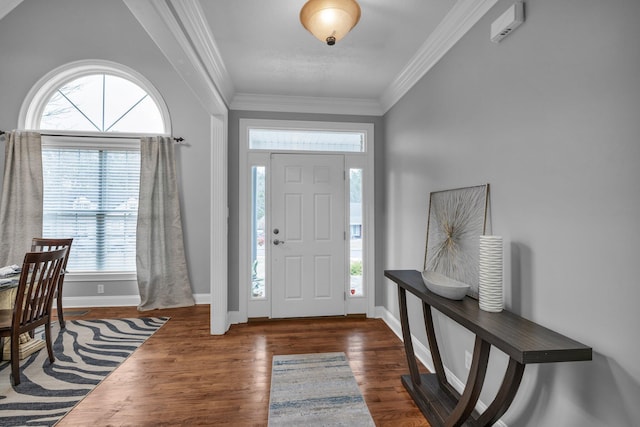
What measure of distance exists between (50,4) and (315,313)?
521cm

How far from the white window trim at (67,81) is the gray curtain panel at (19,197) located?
11.8 inches

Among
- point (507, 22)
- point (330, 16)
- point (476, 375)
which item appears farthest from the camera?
point (330, 16)

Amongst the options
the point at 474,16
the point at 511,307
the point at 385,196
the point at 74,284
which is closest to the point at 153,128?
the point at 74,284

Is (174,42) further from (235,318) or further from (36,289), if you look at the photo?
(235,318)

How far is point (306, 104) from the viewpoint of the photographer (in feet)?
11.3

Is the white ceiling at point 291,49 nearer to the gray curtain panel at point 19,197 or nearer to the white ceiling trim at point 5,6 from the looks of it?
the white ceiling trim at point 5,6

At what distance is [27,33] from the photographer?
380 centimetres

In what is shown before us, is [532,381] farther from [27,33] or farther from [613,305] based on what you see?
[27,33]

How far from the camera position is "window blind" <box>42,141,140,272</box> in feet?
12.9

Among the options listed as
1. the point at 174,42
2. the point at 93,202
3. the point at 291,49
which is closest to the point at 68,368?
the point at 93,202

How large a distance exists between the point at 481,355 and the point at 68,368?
3028 mm

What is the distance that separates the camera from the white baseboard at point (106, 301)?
3.94 meters

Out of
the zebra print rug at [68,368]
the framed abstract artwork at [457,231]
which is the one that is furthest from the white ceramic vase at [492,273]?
the zebra print rug at [68,368]

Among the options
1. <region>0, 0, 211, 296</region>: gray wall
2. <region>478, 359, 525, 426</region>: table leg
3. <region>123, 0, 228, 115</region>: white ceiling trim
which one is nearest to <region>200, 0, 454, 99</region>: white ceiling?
<region>123, 0, 228, 115</region>: white ceiling trim
